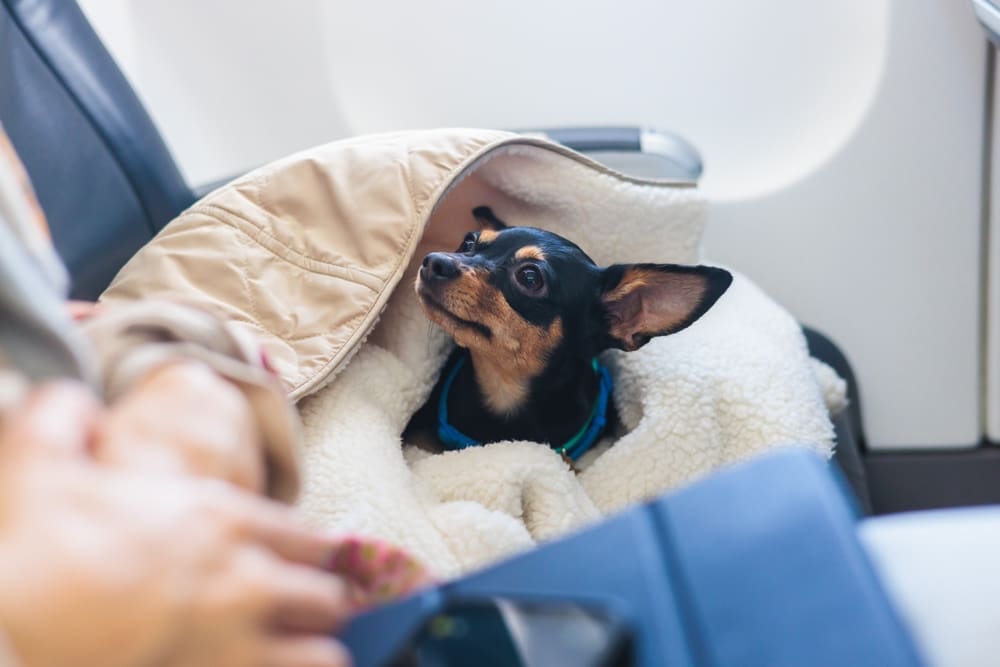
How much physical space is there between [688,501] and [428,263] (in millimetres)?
806

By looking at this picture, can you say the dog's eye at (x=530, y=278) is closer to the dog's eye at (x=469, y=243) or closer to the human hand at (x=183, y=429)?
the dog's eye at (x=469, y=243)

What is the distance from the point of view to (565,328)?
1.38 metres

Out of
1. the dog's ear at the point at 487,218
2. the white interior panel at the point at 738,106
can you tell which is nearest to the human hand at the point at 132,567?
the dog's ear at the point at 487,218

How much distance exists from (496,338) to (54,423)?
959 mm

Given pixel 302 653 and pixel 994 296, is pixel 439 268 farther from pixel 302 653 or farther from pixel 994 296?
pixel 994 296

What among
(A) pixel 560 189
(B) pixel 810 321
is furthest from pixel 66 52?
(B) pixel 810 321

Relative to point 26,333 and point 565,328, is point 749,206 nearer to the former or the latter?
point 565,328

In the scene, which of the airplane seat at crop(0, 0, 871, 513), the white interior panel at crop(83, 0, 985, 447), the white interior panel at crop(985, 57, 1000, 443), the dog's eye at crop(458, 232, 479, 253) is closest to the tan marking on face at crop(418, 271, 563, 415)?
the dog's eye at crop(458, 232, 479, 253)

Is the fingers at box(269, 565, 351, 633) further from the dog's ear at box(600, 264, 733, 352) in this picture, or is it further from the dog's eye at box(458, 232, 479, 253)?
the dog's eye at box(458, 232, 479, 253)

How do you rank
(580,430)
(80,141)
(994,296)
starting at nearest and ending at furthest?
(80,141)
(580,430)
(994,296)

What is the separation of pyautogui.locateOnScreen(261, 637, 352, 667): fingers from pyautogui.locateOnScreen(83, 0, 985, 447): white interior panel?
1.58 m

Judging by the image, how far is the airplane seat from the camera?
1200mm

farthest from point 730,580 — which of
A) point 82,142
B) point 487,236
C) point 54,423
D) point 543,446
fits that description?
point 82,142

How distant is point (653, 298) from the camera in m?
1.32
